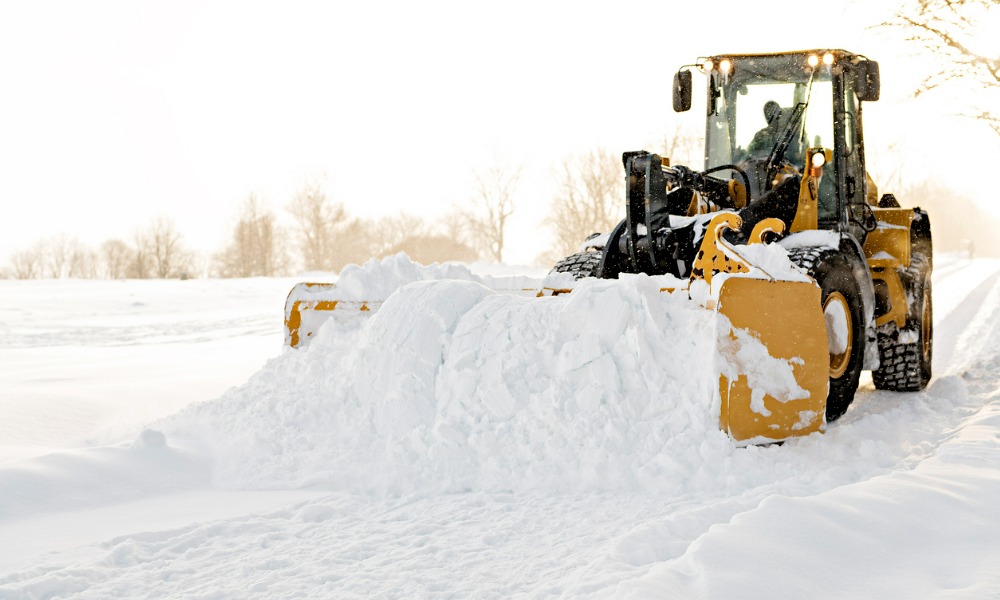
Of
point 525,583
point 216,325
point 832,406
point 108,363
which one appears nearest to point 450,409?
point 525,583

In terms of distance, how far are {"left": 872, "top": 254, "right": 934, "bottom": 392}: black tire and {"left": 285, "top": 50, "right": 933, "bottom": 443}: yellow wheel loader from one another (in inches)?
0.4

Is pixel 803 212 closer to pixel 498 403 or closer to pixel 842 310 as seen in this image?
pixel 842 310

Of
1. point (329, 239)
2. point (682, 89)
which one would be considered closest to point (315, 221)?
point (329, 239)

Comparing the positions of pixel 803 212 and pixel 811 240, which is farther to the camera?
pixel 803 212

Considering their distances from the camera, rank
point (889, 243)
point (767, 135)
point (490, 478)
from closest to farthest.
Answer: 1. point (490, 478)
2. point (767, 135)
3. point (889, 243)

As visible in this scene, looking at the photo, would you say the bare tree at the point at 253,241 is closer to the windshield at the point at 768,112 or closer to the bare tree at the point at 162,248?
the bare tree at the point at 162,248

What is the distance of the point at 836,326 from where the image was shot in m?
5.32

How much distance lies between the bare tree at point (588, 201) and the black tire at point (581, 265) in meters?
30.0

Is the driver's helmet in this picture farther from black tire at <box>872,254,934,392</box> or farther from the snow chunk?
black tire at <box>872,254,934,392</box>

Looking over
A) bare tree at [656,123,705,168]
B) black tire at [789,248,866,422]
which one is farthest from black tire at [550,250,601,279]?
bare tree at [656,123,705,168]

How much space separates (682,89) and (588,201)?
102 feet

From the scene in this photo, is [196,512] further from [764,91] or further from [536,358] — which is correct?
[764,91]

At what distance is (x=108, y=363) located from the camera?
8844 millimetres

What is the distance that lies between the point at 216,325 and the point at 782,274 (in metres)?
12.8
